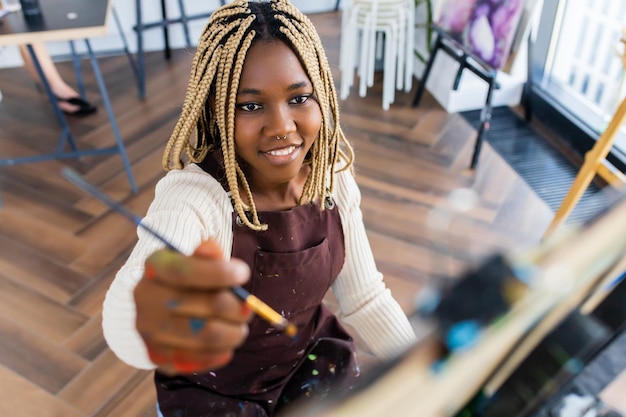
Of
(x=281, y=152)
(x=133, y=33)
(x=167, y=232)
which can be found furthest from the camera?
(x=133, y=33)

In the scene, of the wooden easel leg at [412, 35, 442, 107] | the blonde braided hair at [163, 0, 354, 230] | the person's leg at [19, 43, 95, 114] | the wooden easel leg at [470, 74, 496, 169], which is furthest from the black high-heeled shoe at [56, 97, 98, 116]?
the blonde braided hair at [163, 0, 354, 230]

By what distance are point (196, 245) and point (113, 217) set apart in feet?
5.46

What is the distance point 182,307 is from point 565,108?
2.83 metres

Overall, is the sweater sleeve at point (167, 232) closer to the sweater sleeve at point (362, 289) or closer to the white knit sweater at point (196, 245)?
the white knit sweater at point (196, 245)

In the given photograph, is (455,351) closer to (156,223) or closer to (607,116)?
(156,223)

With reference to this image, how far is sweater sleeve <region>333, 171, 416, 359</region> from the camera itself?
3.63 feet

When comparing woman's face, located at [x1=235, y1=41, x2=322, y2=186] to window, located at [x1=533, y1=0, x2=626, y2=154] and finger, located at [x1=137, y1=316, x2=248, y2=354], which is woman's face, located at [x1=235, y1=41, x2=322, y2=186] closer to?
finger, located at [x1=137, y1=316, x2=248, y2=354]

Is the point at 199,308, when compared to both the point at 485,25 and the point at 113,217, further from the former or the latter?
the point at 485,25

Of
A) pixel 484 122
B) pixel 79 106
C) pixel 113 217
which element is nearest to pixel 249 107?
pixel 113 217

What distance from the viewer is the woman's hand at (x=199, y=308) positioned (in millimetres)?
394

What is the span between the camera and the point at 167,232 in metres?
0.81

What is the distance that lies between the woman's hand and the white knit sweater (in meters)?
0.14

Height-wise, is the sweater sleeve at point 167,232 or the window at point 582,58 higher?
the sweater sleeve at point 167,232

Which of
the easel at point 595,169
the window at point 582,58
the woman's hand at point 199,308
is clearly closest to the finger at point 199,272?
the woman's hand at point 199,308
